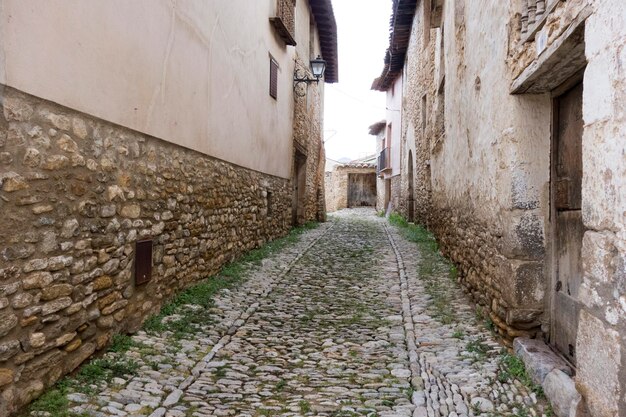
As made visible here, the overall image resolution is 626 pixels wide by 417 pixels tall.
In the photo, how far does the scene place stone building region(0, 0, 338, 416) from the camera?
2.65m

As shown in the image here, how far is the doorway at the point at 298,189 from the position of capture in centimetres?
1353

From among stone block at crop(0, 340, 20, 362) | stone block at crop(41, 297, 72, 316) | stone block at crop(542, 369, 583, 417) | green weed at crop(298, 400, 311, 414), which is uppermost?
stone block at crop(41, 297, 72, 316)

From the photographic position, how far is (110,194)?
12.0 feet

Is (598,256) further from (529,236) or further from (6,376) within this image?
(6,376)

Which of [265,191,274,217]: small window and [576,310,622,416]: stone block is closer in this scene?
[576,310,622,416]: stone block

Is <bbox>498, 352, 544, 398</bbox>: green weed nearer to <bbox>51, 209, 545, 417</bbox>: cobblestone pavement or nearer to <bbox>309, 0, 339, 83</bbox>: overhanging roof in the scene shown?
<bbox>51, 209, 545, 417</bbox>: cobblestone pavement

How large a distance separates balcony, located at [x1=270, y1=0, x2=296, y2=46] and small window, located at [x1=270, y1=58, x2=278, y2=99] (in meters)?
0.68

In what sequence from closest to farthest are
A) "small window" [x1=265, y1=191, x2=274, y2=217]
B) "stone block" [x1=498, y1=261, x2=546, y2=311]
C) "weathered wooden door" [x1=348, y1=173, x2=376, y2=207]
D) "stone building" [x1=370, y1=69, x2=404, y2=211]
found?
"stone block" [x1=498, y1=261, x2=546, y2=311] → "small window" [x1=265, y1=191, x2=274, y2=217] → "stone building" [x1=370, y1=69, x2=404, y2=211] → "weathered wooden door" [x1=348, y1=173, x2=376, y2=207]

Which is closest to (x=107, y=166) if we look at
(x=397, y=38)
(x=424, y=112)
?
(x=424, y=112)

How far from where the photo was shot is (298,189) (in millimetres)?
13781

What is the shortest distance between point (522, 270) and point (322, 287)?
9.99 ft

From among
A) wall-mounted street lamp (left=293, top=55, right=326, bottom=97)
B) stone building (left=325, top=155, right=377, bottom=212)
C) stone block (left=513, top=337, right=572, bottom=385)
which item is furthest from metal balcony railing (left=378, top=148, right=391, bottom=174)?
stone block (left=513, top=337, right=572, bottom=385)

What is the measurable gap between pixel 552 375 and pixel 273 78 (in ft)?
26.4

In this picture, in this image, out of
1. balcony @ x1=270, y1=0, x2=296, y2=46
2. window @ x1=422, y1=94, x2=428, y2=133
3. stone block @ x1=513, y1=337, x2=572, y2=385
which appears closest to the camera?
stone block @ x1=513, y1=337, x2=572, y2=385
